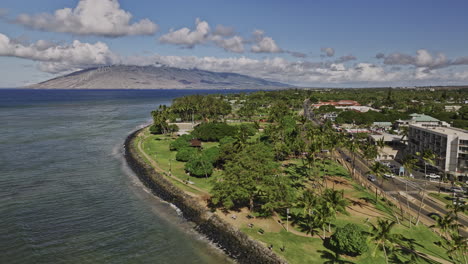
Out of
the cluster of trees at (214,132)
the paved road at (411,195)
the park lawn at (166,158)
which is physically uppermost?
the cluster of trees at (214,132)

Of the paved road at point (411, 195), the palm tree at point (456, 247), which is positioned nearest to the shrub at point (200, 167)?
the paved road at point (411, 195)

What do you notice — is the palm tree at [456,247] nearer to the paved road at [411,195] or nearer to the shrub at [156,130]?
the paved road at [411,195]

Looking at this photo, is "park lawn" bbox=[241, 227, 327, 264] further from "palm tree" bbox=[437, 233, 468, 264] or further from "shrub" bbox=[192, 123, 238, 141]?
"shrub" bbox=[192, 123, 238, 141]

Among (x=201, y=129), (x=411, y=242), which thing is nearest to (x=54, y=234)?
(x=411, y=242)

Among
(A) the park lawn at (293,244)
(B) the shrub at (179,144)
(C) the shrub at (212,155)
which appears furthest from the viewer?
(B) the shrub at (179,144)

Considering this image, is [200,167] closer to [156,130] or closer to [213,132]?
[213,132]

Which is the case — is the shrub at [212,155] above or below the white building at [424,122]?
below
